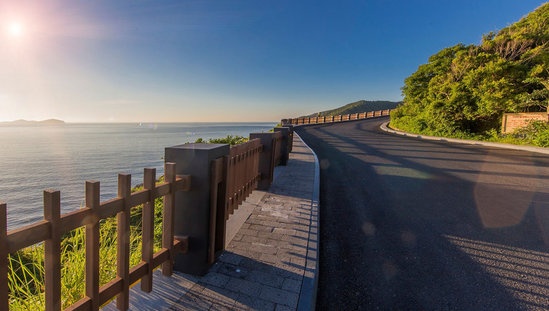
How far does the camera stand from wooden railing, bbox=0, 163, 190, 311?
4.52 ft

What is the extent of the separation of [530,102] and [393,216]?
16.1 m

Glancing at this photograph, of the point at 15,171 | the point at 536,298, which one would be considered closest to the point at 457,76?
the point at 536,298

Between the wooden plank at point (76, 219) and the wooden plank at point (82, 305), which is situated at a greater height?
the wooden plank at point (76, 219)

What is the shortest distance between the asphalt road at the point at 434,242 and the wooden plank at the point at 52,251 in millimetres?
2067

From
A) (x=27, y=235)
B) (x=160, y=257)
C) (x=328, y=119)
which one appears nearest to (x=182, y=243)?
(x=160, y=257)

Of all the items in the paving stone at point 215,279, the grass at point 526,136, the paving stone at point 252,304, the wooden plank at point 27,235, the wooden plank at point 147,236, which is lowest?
the paving stone at point 252,304

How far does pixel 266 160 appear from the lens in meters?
5.77

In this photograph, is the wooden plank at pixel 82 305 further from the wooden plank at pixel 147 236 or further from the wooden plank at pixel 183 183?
the wooden plank at pixel 183 183

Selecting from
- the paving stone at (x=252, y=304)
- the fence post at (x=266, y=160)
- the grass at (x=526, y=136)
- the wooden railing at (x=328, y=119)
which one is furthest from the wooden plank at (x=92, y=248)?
the wooden railing at (x=328, y=119)

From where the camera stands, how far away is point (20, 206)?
10.7 m

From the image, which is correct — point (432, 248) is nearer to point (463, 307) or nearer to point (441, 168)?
point (463, 307)

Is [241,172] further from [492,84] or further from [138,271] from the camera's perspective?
[492,84]

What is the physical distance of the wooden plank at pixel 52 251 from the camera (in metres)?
1.44

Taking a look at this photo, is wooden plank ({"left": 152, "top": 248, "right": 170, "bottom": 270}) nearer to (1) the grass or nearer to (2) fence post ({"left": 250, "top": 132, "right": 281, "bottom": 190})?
(2) fence post ({"left": 250, "top": 132, "right": 281, "bottom": 190})
